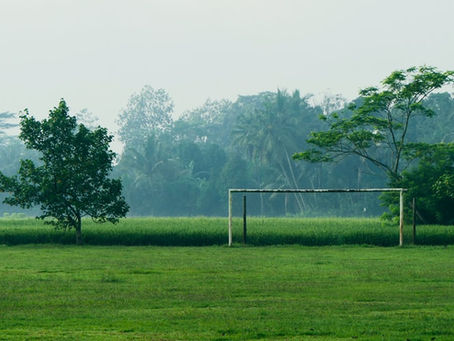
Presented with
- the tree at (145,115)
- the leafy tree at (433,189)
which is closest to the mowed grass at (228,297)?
the leafy tree at (433,189)

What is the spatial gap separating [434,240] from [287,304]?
820 inches

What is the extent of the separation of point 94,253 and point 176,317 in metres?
17.0

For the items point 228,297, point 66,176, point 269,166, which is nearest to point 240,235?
point 66,176

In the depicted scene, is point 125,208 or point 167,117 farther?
point 167,117

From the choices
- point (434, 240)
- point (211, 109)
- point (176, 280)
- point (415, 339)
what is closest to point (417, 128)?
point (211, 109)

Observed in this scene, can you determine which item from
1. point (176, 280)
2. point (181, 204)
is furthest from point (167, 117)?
point (176, 280)

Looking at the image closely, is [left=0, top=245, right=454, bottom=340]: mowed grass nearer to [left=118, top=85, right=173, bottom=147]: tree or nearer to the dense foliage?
the dense foliage

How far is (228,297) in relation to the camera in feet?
49.7

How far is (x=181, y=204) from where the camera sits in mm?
104562

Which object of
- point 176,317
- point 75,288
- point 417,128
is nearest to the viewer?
point 176,317

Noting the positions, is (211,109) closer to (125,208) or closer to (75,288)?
(125,208)

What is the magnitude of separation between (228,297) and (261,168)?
282 ft

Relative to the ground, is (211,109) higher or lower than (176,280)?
higher

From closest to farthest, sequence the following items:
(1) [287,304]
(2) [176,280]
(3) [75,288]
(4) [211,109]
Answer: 1. (1) [287,304]
2. (3) [75,288]
3. (2) [176,280]
4. (4) [211,109]
